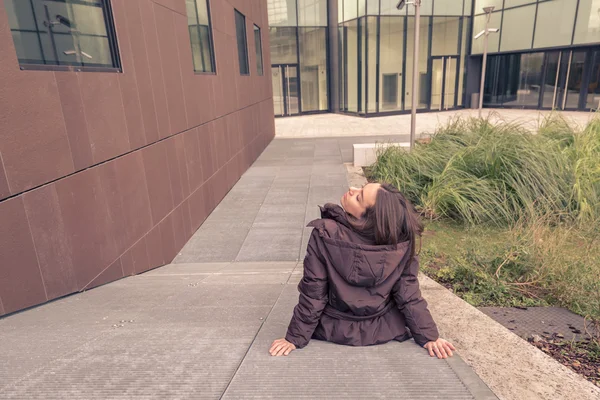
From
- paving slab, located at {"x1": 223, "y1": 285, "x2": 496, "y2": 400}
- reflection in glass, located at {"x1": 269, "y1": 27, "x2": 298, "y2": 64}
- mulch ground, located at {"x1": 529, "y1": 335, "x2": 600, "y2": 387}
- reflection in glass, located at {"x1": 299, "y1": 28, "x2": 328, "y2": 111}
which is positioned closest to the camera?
paving slab, located at {"x1": 223, "y1": 285, "x2": 496, "y2": 400}

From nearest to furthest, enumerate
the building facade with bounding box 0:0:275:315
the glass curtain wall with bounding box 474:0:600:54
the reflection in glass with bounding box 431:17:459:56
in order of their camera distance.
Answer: the building facade with bounding box 0:0:275:315 < the glass curtain wall with bounding box 474:0:600:54 < the reflection in glass with bounding box 431:17:459:56

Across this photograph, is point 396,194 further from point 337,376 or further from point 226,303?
point 226,303

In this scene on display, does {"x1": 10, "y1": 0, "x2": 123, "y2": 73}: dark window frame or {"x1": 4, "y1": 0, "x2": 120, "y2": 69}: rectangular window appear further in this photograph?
{"x1": 10, "y1": 0, "x2": 123, "y2": 73}: dark window frame

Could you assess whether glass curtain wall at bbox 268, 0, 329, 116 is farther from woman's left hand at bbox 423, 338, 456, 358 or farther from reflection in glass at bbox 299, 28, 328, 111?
woman's left hand at bbox 423, 338, 456, 358

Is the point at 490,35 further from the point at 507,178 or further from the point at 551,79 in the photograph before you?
the point at 507,178

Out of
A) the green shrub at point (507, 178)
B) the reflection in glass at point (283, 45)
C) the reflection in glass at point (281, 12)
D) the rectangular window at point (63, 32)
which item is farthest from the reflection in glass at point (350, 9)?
the rectangular window at point (63, 32)

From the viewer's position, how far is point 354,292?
2.23 meters

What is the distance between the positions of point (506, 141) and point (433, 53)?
1762 cm

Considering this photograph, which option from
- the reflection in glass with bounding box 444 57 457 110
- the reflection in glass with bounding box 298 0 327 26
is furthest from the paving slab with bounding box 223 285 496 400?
the reflection in glass with bounding box 444 57 457 110

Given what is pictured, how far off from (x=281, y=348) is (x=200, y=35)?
6582 millimetres

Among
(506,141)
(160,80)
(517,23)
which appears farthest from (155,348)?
(517,23)

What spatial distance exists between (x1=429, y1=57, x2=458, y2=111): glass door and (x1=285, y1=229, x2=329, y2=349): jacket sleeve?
75.4ft

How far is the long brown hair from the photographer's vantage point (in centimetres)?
206

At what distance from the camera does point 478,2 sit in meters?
22.4
